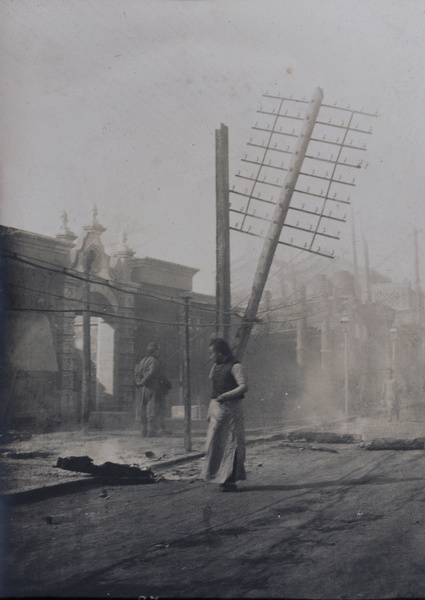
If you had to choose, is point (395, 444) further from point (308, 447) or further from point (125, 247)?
point (125, 247)

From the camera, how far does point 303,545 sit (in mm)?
4227

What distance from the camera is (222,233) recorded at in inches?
394

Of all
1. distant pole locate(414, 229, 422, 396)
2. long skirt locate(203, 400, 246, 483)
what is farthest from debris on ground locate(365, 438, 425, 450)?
distant pole locate(414, 229, 422, 396)

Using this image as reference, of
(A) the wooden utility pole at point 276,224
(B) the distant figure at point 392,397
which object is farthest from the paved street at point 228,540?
(B) the distant figure at point 392,397

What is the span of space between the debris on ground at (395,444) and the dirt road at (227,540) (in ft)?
9.76

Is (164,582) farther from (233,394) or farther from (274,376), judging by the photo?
(274,376)

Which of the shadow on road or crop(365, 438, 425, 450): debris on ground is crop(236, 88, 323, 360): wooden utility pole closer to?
crop(365, 438, 425, 450): debris on ground

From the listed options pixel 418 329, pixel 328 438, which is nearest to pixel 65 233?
pixel 328 438

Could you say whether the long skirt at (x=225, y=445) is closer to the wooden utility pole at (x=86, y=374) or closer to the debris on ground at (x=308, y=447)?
the wooden utility pole at (x=86, y=374)

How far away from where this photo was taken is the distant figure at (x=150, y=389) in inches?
427

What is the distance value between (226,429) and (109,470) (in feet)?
5.00

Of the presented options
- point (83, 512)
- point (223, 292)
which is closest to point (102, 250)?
point (223, 292)

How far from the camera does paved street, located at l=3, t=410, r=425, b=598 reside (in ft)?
11.3

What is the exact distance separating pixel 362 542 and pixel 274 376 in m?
15.0
